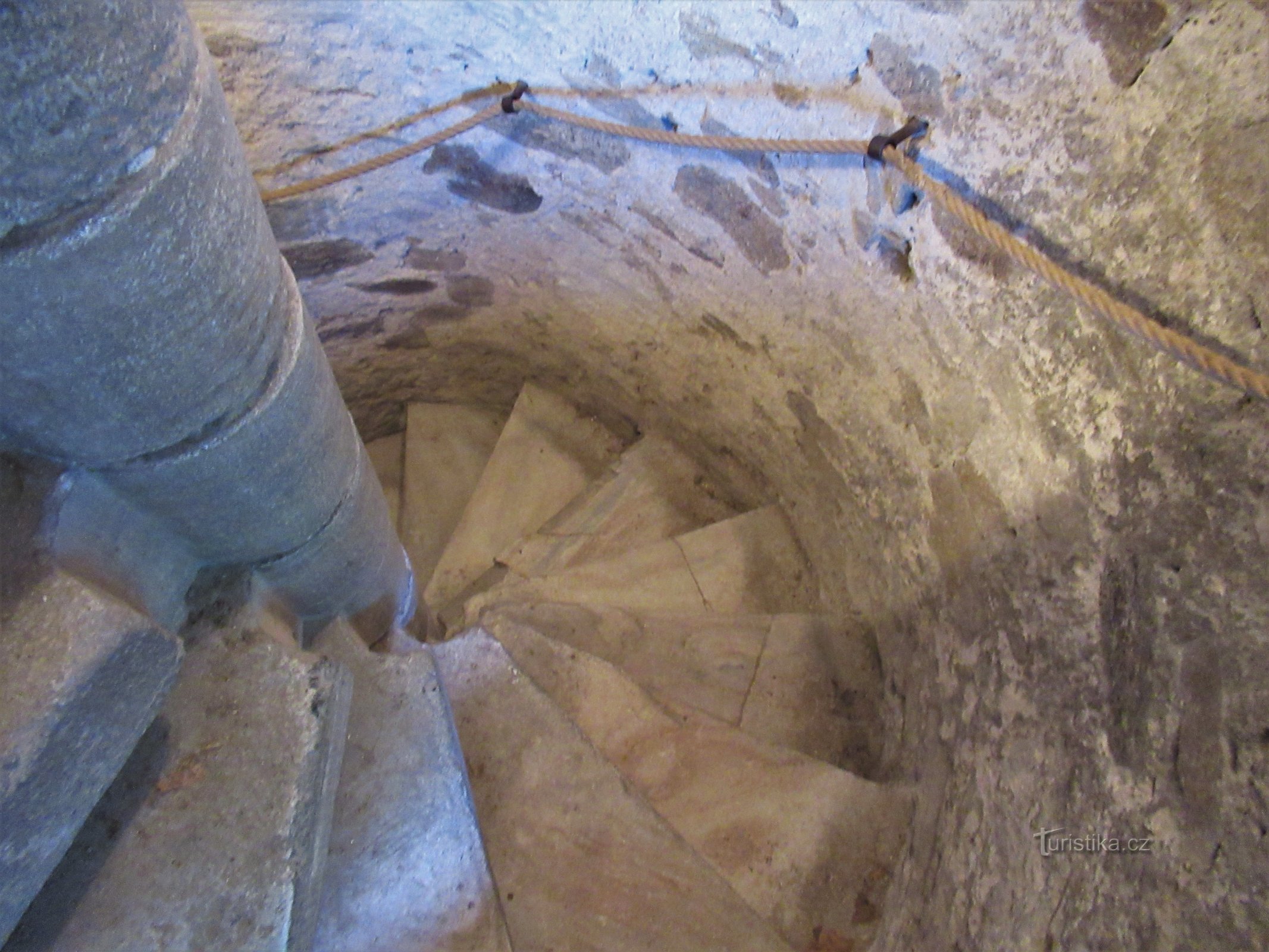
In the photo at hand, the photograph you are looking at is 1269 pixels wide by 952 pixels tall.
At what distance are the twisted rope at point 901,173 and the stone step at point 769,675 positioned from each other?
132 cm

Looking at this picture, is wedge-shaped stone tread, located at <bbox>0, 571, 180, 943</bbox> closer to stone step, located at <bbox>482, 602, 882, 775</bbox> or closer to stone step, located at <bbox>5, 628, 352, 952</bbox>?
stone step, located at <bbox>5, 628, 352, 952</bbox>

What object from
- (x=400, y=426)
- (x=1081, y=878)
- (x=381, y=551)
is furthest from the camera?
(x=400, y=426)

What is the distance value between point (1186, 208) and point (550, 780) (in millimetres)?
1550

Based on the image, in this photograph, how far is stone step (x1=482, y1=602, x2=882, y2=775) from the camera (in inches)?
93.0

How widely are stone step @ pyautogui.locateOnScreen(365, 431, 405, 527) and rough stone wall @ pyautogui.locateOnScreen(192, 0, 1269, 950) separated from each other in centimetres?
97

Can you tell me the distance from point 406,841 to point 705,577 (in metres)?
1.44

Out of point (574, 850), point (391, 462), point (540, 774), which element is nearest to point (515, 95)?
point (540, 774)

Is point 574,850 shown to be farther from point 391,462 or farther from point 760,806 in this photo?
point 391,462

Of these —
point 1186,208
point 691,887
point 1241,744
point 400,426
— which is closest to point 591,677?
point 691,887

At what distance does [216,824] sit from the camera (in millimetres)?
1342

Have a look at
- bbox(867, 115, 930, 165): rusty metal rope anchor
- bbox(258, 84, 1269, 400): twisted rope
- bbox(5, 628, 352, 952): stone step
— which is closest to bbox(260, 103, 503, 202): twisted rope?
bbox(258, 84, 1269, 400): twisted rope

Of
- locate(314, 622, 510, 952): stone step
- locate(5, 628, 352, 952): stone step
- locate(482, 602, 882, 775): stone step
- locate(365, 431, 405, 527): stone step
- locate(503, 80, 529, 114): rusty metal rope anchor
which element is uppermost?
locate(503, 80, 529, 114): rusty metal rope anchor

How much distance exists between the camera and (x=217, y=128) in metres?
1.04

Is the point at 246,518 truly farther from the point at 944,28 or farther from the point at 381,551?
the point at 944,28
